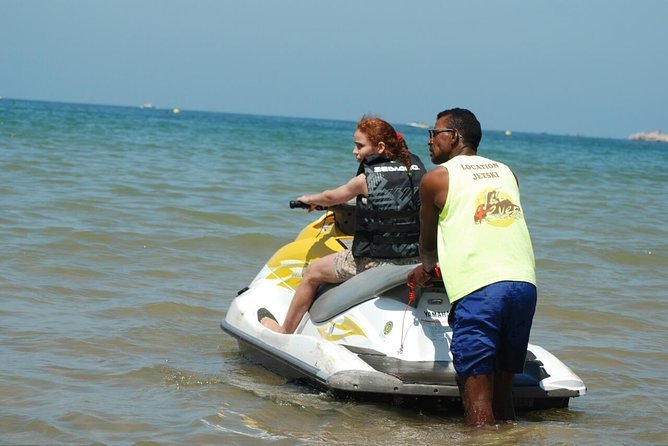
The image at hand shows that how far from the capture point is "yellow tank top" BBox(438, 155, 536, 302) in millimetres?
4242

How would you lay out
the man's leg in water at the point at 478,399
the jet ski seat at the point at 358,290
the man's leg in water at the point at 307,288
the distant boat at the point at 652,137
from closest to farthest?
the man's leg in water at the point at 478,399
the jet ski seat at the point at 358,290
the man's leg in water at the point at 307,288
the distant boat at the point at 652,137

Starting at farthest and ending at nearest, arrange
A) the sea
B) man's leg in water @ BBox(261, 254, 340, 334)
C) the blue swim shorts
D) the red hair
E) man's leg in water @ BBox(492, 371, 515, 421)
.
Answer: man's leg in water @ BBox(261, 254, 340, 334)
the red hair
the sea
man's leg in water @ BBox(492, 371, 515, 421)
the blue swim shorts

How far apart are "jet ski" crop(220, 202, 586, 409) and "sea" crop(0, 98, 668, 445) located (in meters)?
0.17

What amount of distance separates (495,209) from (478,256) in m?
0.21

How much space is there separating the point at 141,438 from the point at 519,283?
181 centimetres

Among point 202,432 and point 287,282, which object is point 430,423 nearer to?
point 202,432

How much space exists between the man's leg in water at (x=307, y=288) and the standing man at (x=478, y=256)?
47.4 inches

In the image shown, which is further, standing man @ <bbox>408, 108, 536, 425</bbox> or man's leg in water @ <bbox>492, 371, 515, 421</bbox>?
man's leg in water @ <bbox>492, 371, 515, 421</bbox>

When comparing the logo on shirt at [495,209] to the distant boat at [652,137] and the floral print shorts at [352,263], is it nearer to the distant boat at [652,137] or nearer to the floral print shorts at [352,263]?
the floral print shorts at [352,263]

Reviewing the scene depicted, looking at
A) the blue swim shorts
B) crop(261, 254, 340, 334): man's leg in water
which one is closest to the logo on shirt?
the blue swim shorts

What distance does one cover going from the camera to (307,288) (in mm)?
5641

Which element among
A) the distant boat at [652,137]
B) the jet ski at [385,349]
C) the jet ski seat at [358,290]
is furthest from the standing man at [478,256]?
the distant boat at [652,137]

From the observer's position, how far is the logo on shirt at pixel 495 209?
4258 millimetres

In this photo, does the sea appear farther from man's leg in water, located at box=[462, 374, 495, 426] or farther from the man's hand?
the man's hand
